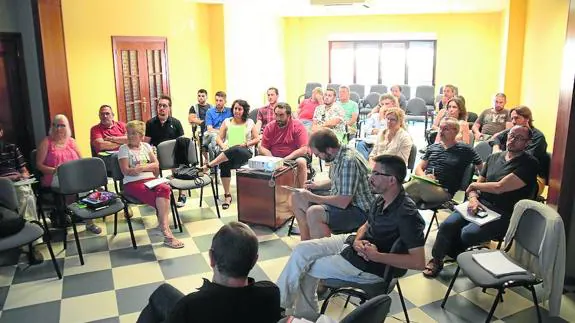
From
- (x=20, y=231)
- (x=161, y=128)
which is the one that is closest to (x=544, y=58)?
(x=161, y=128)

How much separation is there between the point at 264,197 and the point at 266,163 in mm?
337

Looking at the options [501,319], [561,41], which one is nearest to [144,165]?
[501,319]

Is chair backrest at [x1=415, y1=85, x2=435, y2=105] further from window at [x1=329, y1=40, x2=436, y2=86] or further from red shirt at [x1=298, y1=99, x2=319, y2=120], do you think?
red shirt at [x1=298, y1=99, x2=319, y2=120]

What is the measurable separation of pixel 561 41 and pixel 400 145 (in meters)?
3.14

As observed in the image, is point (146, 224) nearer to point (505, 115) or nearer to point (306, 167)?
point (306, 167)

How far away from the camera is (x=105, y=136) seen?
17.9 ft

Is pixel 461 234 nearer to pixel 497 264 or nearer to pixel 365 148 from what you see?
pixel 497 264

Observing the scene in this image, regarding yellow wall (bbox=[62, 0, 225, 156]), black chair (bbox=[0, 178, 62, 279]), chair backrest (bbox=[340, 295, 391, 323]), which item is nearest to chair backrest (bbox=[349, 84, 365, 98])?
yellow wall (bbox=[62, 0, 225, 156])

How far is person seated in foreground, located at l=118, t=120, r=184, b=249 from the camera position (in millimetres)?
4391

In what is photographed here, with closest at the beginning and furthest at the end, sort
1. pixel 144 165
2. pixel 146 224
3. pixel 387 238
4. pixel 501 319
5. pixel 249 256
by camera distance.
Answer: pixel 249 256 < pixel 387 238 < pixel 501 319 < pixel 144 165 < pixel 146 224

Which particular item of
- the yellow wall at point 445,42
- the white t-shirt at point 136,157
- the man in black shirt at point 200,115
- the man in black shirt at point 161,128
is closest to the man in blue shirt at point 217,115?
the man in black shirt at point 200,115

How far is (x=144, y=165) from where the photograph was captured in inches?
179

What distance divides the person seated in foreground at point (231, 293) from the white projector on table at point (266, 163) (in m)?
2.61

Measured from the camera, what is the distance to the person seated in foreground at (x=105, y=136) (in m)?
5.36
